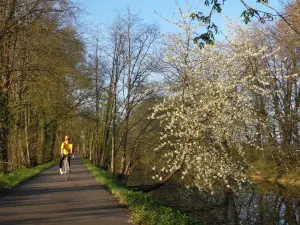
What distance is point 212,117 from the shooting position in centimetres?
1377

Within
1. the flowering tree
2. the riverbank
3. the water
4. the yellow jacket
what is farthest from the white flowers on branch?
the riverbank

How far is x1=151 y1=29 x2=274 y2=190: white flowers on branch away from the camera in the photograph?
535 inches

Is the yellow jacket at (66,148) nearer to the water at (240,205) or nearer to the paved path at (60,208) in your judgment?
the paved path at (60,208)

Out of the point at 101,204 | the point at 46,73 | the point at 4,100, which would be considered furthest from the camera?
the point at 4,100

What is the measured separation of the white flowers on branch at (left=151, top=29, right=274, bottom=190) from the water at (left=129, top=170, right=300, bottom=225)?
5.96 ft

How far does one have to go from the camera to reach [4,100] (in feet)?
49.3

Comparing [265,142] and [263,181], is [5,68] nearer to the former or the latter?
[265,142]

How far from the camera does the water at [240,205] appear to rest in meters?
14.9

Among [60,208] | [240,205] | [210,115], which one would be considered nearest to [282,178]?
[240,205]

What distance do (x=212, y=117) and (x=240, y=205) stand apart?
6.48 metres

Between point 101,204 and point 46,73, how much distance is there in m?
5.81

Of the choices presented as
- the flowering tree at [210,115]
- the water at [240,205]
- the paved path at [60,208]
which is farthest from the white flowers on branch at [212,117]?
the paved path at [60,208]

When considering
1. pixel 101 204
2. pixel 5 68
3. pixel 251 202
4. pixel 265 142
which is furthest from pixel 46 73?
pixel 265 142

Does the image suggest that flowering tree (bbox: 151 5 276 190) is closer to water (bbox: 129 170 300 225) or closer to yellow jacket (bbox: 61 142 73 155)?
water (bbox: 129 170 300 225)
